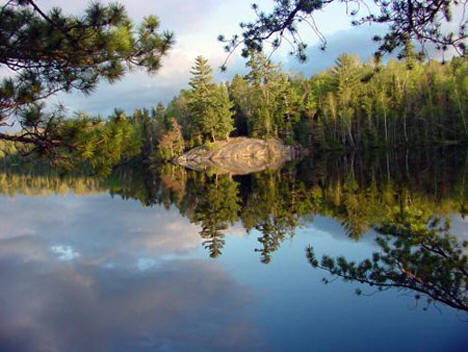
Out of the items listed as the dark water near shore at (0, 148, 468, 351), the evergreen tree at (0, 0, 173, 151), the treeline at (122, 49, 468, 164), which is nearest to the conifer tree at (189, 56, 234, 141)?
the treeline at (122, 49, 468, 164)

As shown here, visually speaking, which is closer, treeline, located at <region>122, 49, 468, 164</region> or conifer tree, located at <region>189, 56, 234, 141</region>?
treeline, located at <region>122, 49, 468, 164</region>

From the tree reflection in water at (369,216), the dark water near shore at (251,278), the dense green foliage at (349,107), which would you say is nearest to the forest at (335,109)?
the dense green foliage at (349,107)

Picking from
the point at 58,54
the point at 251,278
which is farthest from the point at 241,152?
the point at 58,54

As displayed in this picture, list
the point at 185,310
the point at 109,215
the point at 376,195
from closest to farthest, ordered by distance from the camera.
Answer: the point at 185,310
the point at 376,195
the point at 109,215

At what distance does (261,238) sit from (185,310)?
16.8 feet

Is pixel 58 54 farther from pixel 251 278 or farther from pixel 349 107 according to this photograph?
pixel 349 107

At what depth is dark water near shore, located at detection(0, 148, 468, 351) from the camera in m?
5.75

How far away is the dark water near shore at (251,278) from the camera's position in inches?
226

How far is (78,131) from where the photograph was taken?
5.94 meters

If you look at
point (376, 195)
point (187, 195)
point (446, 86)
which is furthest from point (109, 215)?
point (446, 86)

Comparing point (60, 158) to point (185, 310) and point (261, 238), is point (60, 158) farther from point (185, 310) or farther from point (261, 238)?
point (261, 238)

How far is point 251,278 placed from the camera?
29.8ft

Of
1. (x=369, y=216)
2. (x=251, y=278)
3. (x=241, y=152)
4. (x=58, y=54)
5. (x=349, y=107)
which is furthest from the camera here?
(x=241, y=152)

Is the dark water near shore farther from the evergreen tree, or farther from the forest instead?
the forest
